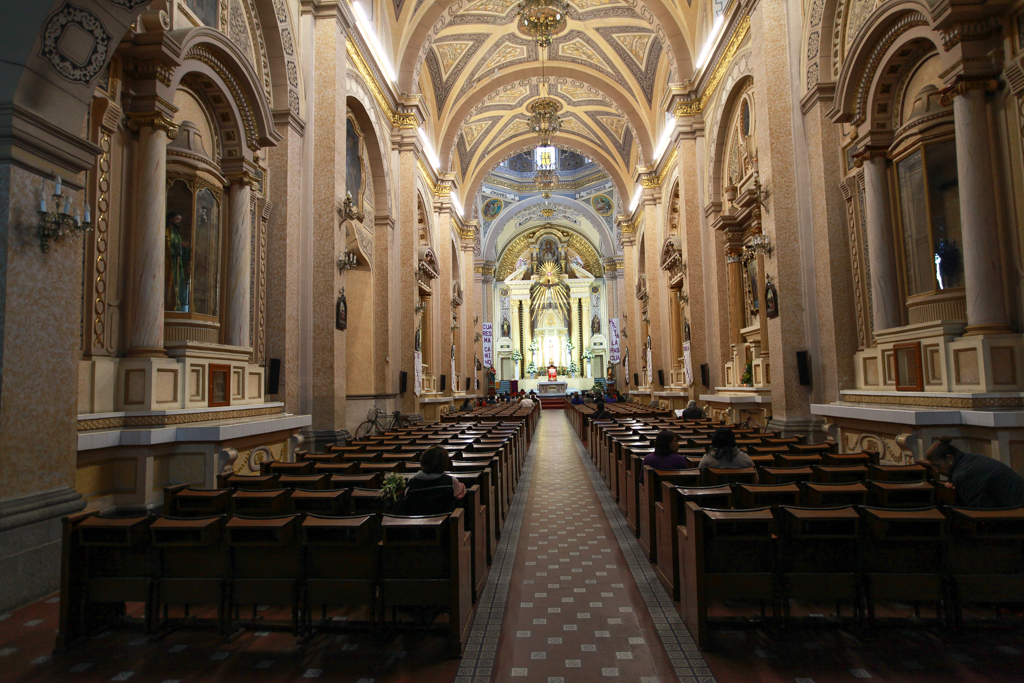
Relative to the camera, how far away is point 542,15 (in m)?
15.5

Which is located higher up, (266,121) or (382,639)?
(266,121)

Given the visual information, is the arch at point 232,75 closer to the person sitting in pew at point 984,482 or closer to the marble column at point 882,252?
the person sitting in pew at point 984,482

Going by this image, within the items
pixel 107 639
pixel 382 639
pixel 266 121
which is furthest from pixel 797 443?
pixel 266 121

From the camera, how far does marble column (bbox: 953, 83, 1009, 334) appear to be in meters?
5.82

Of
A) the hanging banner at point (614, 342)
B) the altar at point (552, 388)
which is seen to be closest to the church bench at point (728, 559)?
the hanging banner at point (614, 342)

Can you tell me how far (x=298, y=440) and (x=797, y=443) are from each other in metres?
6.81

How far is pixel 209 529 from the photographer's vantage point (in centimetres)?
320

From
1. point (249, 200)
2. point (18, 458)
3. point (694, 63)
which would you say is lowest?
point (18, 458)

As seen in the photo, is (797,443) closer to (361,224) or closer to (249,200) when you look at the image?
(249,200)

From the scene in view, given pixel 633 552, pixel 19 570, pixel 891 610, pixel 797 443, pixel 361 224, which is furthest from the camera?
pixel 361 224

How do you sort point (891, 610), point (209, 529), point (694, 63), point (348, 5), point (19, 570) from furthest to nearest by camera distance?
1. point (694, 63)
2. point (348, 5)
3. point (19, 570)
4. point (891, 610)
5. point (209, 529)

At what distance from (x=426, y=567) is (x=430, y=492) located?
52 centimetres

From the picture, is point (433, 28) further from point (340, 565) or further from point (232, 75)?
point (340, 565)

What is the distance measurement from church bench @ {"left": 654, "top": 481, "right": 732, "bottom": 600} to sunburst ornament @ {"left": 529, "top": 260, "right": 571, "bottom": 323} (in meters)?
31.7
